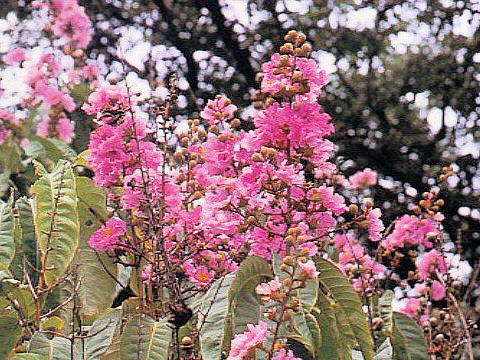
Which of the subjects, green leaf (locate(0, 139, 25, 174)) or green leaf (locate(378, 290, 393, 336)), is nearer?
green leaf (locate(378, 290, 393, 336))

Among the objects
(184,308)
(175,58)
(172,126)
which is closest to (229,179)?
(172,126)

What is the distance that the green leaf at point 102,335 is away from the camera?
1.43 metres

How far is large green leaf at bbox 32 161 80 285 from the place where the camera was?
4.97ft

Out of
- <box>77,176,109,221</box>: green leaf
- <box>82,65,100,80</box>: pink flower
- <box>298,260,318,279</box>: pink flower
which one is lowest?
<box>298,260,318,279</box>: pink flower

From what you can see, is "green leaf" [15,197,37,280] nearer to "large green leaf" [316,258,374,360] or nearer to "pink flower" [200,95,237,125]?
"pink flower" [200,95,237,125]

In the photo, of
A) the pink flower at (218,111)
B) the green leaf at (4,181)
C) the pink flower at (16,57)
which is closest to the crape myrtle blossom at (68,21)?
the pink flower at (16,57)

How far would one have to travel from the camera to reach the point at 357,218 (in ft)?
4.62

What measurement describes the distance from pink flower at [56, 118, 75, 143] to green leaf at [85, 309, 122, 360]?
5.41 ft

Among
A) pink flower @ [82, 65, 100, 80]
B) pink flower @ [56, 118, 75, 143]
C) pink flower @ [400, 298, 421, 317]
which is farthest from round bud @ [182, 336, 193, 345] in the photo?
pink flower @ [82, 65, 100, 80]

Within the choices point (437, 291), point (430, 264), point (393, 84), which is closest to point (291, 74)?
point (430, 264)

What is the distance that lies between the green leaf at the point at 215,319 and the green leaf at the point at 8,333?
13.8 inches

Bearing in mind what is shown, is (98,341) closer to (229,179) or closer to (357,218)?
(229,179)

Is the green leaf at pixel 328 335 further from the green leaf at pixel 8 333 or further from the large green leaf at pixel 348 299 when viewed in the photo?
the green leaf at pixel 8 333

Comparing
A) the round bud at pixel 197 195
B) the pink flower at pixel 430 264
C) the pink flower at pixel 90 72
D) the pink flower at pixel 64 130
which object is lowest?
the pink flower at pixel 430 264
